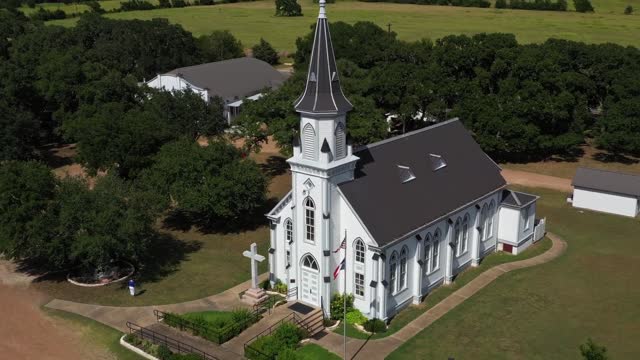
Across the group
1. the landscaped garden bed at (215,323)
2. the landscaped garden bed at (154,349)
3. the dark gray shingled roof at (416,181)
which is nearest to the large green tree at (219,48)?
the dark gray shingled roof at (416,181)

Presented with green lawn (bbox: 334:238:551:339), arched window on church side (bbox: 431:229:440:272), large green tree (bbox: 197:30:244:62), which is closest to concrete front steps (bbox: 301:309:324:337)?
green lawn (bbox: 334:238:551:339)

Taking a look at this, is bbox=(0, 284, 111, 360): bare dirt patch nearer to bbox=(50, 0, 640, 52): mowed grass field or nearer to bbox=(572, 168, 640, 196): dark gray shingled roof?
bbox=(572, 168, 640, 196): dark gray shingled roof

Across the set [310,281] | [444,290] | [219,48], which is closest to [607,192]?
[444,290]

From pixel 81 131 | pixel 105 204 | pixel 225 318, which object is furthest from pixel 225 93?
pixel 225 318

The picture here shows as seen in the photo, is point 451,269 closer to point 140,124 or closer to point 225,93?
point 140,124

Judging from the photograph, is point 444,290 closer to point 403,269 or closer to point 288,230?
point 403,269
